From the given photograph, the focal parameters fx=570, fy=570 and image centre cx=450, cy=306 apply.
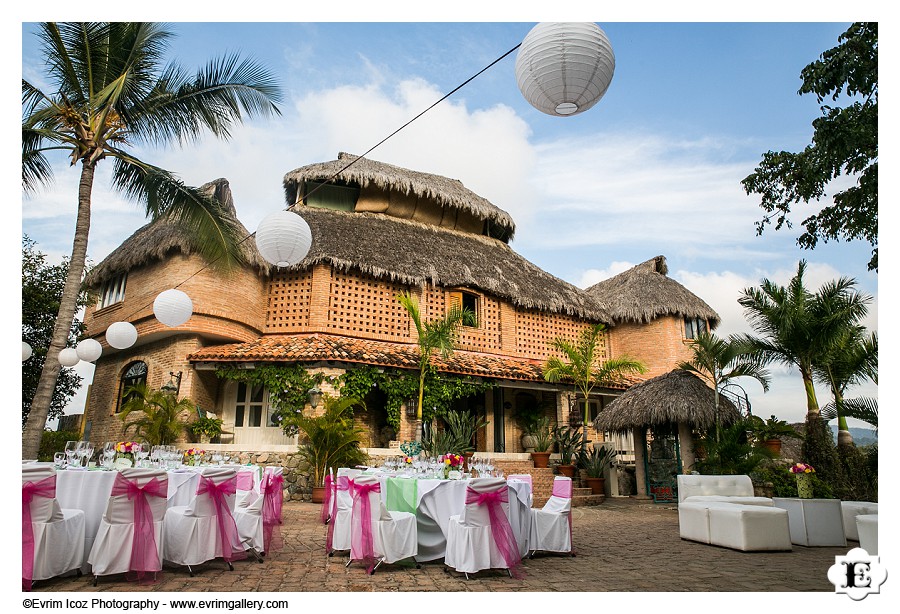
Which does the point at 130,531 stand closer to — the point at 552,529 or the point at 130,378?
the point at 552,529

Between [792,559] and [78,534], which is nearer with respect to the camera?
[78,534]

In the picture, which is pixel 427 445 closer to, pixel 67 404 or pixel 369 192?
pixel 369 192

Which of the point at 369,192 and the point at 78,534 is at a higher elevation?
the point at 369,192

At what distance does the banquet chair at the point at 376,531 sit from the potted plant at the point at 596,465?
8426mm

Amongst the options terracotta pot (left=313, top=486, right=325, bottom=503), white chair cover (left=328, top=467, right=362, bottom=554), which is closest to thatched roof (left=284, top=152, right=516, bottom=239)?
terracotta pot (left=313, top=486, right=325, bottom=503)

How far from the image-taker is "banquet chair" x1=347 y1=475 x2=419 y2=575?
4992 mm

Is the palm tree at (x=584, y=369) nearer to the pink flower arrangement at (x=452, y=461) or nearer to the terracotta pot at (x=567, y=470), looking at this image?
the terracotta pot at (x=567, y=470)

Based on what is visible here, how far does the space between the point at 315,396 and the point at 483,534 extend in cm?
784

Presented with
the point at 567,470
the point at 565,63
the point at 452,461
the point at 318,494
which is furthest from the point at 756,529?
the point at 318,494

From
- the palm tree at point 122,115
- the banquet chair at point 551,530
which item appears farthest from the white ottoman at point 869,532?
the palm tree at point 122,115

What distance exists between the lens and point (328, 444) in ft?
35.7

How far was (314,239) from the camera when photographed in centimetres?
1424
